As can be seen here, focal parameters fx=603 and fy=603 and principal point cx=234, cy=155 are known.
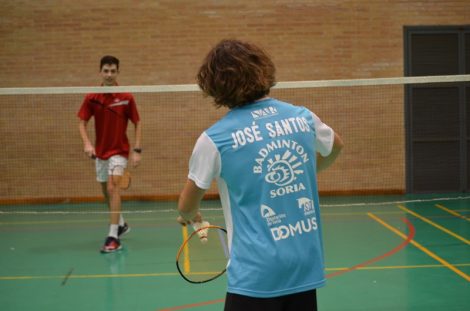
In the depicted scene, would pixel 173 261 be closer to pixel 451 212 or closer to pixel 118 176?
pixel 118 176

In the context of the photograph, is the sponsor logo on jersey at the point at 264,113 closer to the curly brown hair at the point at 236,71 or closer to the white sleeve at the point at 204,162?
the curly brown hair at the point at 236,71

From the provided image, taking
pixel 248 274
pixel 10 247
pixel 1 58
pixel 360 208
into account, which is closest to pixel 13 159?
pixel 1 58

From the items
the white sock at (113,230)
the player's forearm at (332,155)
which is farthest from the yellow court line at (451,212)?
the player's forearm at (332,155)

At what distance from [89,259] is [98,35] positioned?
5.69m

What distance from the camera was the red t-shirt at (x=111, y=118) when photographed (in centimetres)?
725

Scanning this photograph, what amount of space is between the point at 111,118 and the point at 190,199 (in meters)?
5.35

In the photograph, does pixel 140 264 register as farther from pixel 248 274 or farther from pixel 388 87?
pixel 388 87

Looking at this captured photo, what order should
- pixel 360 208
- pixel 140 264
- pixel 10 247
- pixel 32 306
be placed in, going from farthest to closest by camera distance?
pixel 360 208 < pixel 10 247 < pixel 140 264 < pixel 32 306

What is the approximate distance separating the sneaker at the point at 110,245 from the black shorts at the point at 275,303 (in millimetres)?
5260

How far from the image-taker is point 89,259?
6859mm

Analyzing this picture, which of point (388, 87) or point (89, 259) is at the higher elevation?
point (388, 87)

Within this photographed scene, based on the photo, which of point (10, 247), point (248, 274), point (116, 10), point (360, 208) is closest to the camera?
point (248, 274)

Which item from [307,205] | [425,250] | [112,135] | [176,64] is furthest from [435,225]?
[307,205]

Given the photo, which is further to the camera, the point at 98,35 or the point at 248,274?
the point at 98,35
